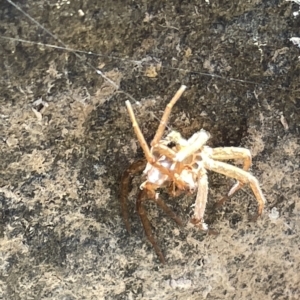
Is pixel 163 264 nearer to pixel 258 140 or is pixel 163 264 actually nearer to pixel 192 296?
pixel 192 296

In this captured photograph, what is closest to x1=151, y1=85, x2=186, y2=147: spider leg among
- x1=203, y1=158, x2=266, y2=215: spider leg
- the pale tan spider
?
the pale tan spider

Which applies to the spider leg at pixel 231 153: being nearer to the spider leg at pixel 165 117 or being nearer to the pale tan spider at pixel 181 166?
the pale tan spider at pixel 181 166

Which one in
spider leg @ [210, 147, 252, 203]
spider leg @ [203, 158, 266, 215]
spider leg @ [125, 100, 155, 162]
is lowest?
spider leg @ [203, 158, 266, 215]

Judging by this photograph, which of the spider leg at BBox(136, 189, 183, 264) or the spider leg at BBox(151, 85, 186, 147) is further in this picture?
the spider leg at BBox(136, 189, 183, 264)

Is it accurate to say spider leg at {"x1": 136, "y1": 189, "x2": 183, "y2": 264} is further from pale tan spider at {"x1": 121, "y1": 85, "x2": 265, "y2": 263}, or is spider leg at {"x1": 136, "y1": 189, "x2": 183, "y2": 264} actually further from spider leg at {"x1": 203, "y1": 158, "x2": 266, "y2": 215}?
spider leg at {"x1": 203, "y1": 158, "x2": 266, "y2": 215}

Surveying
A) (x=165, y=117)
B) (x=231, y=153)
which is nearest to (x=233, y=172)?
(x=231, y=153)

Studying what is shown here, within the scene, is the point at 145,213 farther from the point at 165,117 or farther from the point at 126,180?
the point at 165,117

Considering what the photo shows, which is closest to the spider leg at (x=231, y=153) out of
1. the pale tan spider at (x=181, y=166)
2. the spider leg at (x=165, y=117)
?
the pale tan spider at (x=181, y=166)
